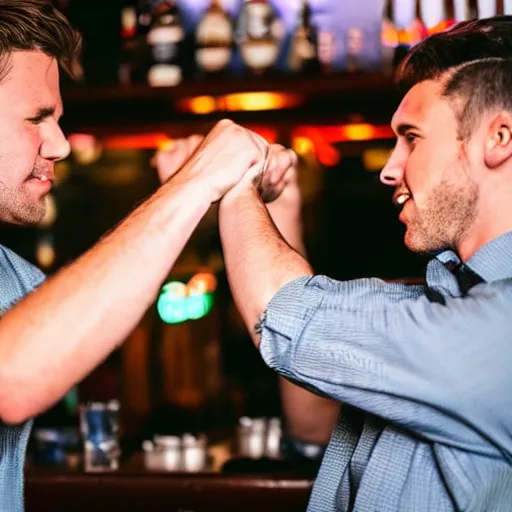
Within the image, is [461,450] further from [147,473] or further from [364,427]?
[147,473]

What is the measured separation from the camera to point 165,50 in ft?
9.93

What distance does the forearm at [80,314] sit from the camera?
49.6 inches

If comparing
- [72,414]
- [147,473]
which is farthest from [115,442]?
[72,414]

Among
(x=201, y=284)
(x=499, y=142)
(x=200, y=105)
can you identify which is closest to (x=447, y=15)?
(x=200, y=105)

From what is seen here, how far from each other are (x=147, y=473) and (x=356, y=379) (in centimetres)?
142

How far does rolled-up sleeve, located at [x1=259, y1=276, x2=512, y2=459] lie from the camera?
1.28 m

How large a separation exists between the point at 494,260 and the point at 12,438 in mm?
957

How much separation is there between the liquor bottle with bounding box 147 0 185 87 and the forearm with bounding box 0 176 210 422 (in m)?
1.71

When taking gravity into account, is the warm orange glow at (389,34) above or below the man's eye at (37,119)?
above

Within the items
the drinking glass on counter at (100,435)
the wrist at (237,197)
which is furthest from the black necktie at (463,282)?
the drinking glass on counter at (100,435)

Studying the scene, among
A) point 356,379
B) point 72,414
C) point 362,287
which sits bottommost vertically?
point 72,414

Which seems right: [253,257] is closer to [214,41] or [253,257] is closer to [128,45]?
[214,41]

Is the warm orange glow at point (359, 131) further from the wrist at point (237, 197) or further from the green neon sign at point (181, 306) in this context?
the wrist at point (237, 197)

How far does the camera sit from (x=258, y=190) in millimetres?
1697
